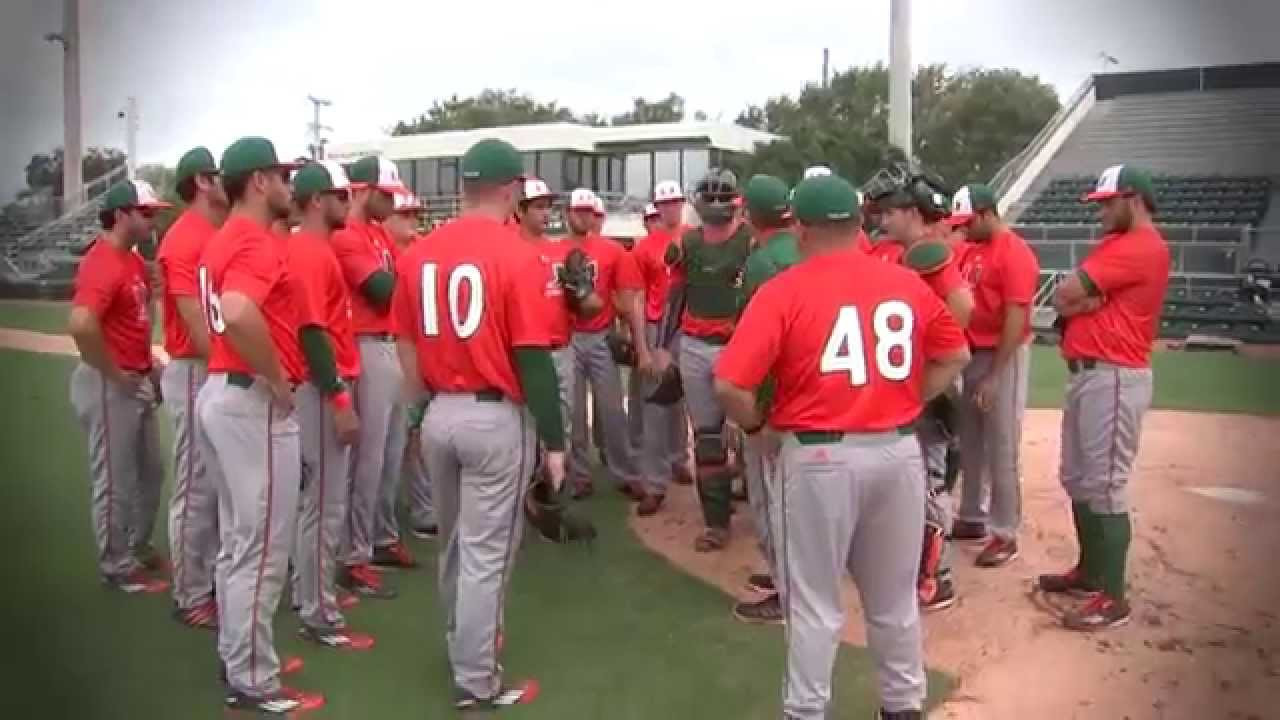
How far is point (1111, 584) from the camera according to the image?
3438 mm

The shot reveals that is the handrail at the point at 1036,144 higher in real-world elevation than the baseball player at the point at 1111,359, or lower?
higher

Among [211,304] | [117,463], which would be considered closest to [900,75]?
[211,304]

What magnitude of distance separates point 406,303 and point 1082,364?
2.13m

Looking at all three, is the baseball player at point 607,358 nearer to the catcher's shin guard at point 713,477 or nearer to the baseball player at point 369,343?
the catcher's shin guard at point 713,477

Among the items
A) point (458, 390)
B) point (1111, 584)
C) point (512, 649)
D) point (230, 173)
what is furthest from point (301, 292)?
point (1111, 584)

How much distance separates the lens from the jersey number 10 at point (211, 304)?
2.76 m

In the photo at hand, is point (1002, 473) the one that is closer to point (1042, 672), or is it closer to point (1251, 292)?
point (1042, 672)

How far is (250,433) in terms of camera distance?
2.80m

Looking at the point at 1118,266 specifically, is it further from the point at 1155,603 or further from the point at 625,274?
the point at 625,274

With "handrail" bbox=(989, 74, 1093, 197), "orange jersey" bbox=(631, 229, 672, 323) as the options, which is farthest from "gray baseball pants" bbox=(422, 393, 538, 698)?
"orange jersey" bbox=(631, 229, 672, 323)

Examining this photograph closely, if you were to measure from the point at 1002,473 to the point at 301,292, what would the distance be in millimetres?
2682

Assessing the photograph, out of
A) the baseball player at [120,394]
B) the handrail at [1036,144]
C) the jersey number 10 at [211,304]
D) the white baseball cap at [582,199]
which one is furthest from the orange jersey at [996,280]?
the baseball player at [120,394]

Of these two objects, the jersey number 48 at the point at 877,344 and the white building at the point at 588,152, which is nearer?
the jersey number 48 at the point at 877,344

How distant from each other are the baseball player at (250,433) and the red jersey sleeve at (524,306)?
0.60m
